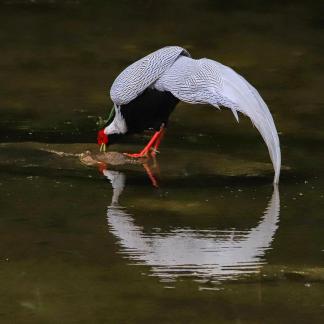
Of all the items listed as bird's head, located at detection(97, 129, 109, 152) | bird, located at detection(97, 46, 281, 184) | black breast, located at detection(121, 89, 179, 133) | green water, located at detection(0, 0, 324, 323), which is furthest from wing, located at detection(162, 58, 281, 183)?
bird's head, located at detection(97, 129, 109, 152)

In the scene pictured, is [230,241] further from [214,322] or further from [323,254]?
[214,322]

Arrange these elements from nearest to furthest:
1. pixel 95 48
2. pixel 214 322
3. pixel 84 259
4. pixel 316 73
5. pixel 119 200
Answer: pixel 214 322, pixel 84 259, pixel 119 200, pixel 316 73, pixel 95 48

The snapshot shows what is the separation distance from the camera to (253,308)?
5.07 metres

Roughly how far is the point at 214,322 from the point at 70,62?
218 inches

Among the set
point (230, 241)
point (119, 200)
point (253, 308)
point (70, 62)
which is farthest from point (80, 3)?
point (253, 308)

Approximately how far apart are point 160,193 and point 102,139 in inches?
40.9

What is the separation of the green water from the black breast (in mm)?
215

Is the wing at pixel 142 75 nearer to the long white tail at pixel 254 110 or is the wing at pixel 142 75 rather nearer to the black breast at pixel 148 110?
the black breast at pixel 148 110

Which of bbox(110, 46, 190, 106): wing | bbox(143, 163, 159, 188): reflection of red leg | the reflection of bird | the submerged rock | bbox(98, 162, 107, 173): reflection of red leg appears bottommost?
the submerged rock

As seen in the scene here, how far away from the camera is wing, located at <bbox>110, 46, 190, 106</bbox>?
24.6ft

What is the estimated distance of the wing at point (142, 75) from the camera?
750 centimetres

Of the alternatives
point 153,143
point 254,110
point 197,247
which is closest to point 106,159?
point 153,143

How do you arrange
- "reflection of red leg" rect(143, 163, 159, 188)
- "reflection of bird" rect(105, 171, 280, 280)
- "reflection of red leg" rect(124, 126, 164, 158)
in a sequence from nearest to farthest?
1. "reflection of bird" rect(105, 171, 280, 280)
2. "reflection of red leg" rect(143, 163, 159, 188)
3. "reflection of red leg" rect(124, 126, 164, 158)

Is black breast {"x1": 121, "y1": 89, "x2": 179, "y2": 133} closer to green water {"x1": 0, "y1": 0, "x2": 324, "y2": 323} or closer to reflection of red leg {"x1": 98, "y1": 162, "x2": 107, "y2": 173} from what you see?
green water {"x1": 0, "y1": 0, "x2": 324, "y2": 323}
